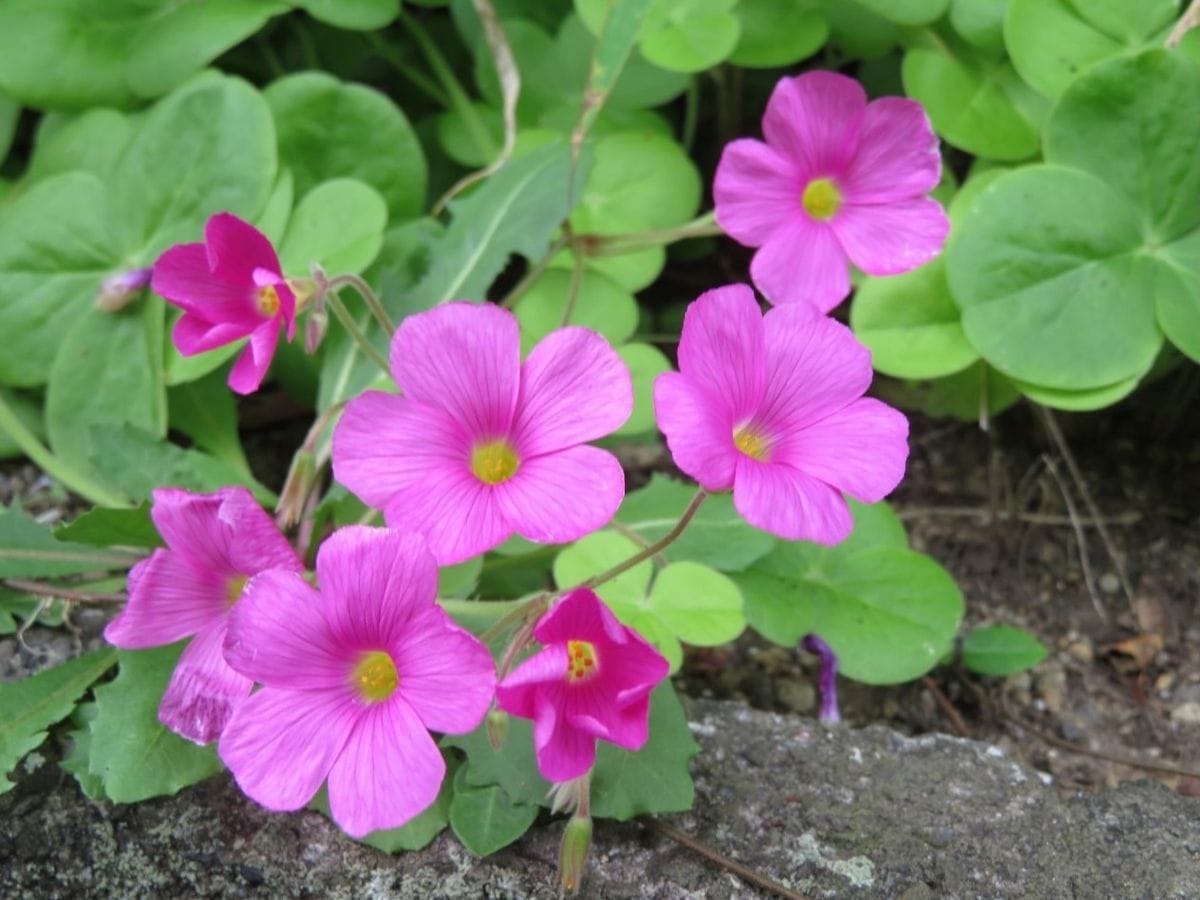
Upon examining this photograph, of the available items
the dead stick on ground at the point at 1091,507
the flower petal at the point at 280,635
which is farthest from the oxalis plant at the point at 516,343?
the dead stick on ground at the point at 1091,507

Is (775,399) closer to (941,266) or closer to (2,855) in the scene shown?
(941,266)

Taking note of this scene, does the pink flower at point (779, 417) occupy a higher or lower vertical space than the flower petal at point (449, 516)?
higher

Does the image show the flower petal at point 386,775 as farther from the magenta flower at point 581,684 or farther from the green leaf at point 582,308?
the green leaf at point 582,308

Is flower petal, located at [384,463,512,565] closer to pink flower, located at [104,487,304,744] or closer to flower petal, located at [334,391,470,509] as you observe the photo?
flower petal, located at [334,391,470,509]

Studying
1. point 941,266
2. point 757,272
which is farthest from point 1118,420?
point 757,272

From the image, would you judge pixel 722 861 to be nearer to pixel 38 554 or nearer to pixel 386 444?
pixel 386 444

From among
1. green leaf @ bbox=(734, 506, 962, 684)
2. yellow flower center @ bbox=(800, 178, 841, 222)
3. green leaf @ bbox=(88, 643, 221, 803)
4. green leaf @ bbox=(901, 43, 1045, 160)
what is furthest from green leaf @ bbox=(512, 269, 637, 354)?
green leaf @ bbox=(88, 643, 221, 803)

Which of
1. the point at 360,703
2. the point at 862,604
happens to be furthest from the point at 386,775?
Result: the point at 862,604
